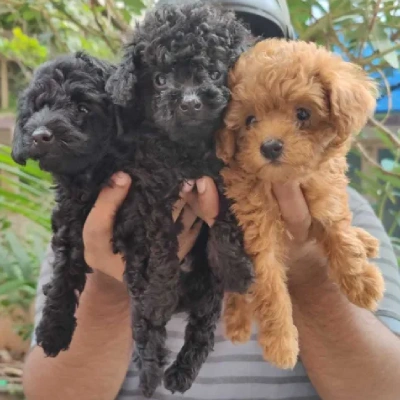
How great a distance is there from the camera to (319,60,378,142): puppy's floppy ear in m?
0.66

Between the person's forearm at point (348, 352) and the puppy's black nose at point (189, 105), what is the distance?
0.60 m

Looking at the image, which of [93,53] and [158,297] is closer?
[158,297]

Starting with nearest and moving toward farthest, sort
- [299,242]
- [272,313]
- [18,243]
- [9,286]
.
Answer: [272,313] → [299,242] → [9,286] → [18,243]

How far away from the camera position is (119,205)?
76 centimetres

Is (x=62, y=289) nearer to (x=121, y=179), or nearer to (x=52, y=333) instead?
(x=52, y=333)

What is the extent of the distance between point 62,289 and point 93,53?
3.07 ft

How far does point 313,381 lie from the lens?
4.09 ft

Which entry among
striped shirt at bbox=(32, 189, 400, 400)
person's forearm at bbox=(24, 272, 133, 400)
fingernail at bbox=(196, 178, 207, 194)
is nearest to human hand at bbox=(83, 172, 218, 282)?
fingernail at bbox=(196, 178, 207, 194)

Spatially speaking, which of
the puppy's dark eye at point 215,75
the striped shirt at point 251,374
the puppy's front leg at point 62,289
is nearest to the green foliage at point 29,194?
the striped shirt at point 251,374

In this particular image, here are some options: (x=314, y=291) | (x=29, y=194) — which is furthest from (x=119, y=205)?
(x=29, y=194)

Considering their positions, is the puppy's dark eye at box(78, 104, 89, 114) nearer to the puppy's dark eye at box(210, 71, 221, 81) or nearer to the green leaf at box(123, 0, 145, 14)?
the puppy's dark eye at box(210, 71, 221, 81)

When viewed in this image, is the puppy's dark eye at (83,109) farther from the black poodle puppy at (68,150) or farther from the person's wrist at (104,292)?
the person's wrist at (104,292)

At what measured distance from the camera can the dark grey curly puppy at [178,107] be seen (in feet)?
2.17

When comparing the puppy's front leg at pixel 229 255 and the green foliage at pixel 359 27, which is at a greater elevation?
the green foliage at pixel 359 27
